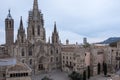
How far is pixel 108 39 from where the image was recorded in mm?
111625

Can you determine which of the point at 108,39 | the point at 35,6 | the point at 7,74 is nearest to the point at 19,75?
the point at 7,74

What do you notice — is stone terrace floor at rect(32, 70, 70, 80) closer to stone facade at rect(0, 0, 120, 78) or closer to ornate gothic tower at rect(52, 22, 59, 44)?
stone facade at rect(0, 0, 120, 78)

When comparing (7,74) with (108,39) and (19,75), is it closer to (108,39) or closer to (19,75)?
(19,75)

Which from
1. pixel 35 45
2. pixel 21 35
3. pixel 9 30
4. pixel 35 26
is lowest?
pixel 35 45

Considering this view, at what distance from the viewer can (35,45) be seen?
6575 centimetres

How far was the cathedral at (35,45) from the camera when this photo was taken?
63.4m

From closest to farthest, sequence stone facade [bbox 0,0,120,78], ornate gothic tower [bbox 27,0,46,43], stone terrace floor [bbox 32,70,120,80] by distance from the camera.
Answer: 1. stone terrace floor [bbox 32,70,120,80]
2. stone facade [bbox 0,0,120,78]
3. ornate gothic tower [bbox 27,0,46,43]

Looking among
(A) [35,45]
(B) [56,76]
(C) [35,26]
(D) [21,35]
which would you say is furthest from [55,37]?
(B) [56,76]

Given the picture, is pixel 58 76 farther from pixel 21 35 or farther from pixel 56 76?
pixel 21 35

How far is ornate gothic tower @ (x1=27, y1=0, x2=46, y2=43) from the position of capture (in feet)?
223

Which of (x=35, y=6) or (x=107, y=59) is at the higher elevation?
(x=35, y=6)

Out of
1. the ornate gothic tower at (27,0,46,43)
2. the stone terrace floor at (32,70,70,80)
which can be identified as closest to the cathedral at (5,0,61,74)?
the ornate gothic tower at (27,0,46,43)

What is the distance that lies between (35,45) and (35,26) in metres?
5.24

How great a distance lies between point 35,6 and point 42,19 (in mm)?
3791
